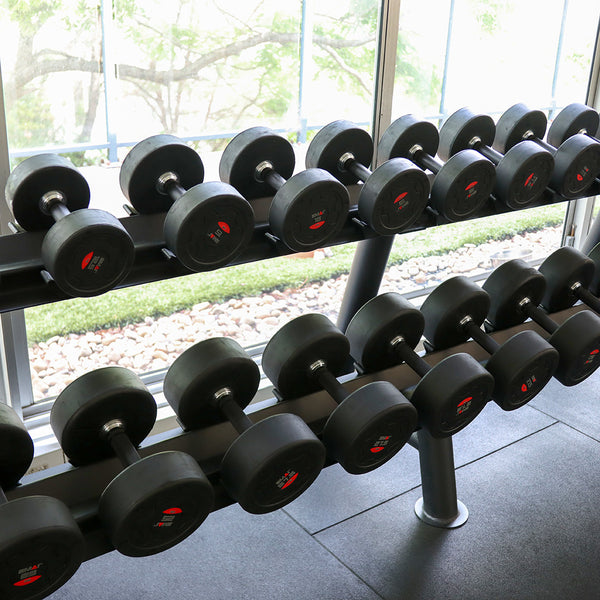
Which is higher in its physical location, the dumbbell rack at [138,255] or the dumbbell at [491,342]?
the dumbbell rack at [138,255]

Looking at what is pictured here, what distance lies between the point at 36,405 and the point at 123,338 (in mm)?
439

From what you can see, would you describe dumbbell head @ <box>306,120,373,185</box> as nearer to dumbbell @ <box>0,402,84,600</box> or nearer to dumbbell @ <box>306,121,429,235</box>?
dumbbell @ <box>306,121,429,235</box>

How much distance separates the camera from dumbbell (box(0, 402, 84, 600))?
116 cm

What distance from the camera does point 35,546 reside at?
1187 mm

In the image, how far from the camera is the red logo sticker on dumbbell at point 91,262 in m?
1.29

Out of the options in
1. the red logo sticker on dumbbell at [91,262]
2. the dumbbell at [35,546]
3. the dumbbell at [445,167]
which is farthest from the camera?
the dumbbell at [445,167]

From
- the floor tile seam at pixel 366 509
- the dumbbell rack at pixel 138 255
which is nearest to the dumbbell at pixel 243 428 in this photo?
the dumbbell rack at pixel 138 255

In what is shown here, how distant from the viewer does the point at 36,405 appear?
2.46m

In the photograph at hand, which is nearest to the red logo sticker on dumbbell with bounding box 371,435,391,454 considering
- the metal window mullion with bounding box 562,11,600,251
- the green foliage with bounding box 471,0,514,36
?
the green foliage with bounding box 471,0,514,36

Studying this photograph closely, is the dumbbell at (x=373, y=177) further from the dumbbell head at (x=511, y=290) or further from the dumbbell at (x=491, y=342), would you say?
the dumbbell head at (x=511, y=290)

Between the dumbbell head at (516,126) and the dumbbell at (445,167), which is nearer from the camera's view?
the dumbbell at (445,167)

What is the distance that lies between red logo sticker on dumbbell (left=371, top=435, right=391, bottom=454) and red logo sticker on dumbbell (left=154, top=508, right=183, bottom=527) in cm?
49

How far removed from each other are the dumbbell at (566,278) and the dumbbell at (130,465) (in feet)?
4.40

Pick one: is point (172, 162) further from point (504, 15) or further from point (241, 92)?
point (504, 15)
